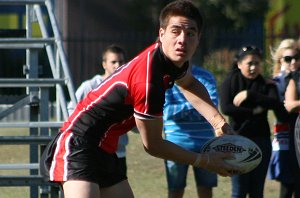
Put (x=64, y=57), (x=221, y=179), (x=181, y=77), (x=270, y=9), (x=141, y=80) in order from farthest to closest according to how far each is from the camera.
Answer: (x=270, y=9), (x=221, y=179), (x=64, y=57), (x=181, y=77), (x=141, y=80)

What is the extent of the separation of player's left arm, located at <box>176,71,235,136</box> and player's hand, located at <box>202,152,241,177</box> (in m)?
0.42

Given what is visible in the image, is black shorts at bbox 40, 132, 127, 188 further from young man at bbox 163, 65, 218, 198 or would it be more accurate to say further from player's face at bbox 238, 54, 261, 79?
player's face at bbox 238, 54, 261, 79

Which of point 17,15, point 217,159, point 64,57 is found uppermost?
point 17,15

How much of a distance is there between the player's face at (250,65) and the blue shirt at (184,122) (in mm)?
386

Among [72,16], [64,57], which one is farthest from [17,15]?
[64,57]

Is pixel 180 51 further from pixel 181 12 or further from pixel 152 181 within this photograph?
pixel 152 181

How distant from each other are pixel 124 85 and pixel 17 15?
942 inches

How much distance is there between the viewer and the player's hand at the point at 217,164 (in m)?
5.84

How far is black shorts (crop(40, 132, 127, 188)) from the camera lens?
5969 mm

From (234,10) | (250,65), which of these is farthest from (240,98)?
(234,10)

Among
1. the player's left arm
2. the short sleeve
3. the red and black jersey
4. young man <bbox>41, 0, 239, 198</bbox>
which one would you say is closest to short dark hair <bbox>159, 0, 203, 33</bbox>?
young man <bbox>41, 0, 239, 198</bbox>

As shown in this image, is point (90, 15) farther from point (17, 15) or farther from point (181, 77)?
point (181, 77)

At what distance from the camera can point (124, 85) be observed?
19.0 feet

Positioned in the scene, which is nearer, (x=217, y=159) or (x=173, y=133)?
(x=217, y=159)
